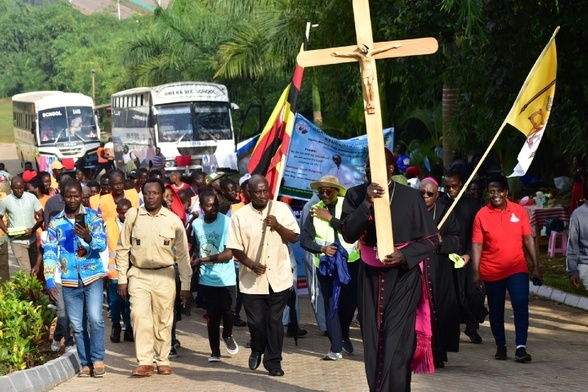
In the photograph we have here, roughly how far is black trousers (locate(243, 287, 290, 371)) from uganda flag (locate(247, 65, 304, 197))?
0.91 metres

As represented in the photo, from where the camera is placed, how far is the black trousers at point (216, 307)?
10.8 m

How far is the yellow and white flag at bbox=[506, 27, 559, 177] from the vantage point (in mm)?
10148

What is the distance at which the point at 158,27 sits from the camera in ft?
156

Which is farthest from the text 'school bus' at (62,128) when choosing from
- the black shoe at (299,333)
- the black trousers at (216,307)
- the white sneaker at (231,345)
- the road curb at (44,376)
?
the road curb at (44,376)

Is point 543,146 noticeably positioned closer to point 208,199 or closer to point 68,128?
point 208,199

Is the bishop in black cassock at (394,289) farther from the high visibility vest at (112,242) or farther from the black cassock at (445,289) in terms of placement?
the high visibility vest at (112,242)

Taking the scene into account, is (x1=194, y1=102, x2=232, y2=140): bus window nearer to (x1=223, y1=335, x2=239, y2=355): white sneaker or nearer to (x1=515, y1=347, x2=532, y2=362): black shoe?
(x1=223, y1=335, x2=239, y2=355): white sneaker

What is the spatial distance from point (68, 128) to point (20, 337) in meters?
34.0

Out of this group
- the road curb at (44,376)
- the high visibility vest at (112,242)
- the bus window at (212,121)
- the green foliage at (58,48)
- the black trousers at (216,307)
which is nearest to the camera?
the road curb at (44,376)

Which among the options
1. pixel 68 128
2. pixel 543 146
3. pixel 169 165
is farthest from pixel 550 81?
pixel 68 128

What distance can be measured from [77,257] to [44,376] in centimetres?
102

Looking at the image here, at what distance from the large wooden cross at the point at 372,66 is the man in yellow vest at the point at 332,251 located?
2917mm

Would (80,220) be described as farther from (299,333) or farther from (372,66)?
(299,333)

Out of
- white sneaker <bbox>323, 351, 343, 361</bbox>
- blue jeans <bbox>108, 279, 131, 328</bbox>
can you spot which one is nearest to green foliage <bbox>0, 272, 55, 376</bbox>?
blue jeans <bbox>108, 279, 131, 328</bbox>
